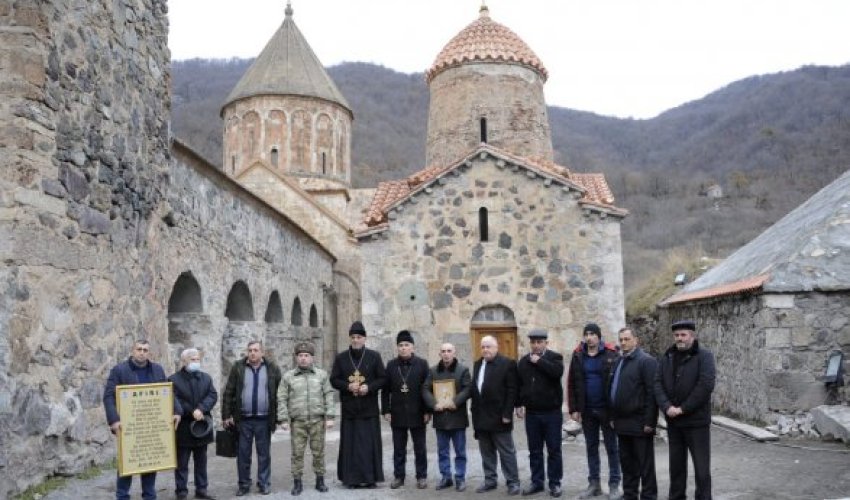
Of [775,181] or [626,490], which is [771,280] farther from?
[775,181]

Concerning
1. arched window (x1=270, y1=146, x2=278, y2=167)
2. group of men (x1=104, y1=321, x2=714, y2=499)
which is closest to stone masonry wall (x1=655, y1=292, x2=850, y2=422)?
group of men (x1=104, y1=321, x2=714, y2=499)

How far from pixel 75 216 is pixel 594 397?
15.9ft

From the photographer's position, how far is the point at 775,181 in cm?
5141

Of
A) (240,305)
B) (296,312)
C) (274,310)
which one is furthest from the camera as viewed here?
(296,312)

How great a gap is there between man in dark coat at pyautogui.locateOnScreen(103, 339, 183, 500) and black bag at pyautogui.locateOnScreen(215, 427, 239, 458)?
1.83 feet

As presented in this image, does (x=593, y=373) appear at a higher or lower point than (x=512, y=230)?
lower

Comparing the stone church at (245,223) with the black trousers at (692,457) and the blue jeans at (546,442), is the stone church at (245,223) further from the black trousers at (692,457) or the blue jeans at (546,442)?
the black trousers at (692,457)

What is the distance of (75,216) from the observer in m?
6.62

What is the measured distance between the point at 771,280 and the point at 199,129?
52015mm

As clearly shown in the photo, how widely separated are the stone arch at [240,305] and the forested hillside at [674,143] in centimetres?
2605

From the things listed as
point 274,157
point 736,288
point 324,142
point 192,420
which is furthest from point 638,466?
point 324,142

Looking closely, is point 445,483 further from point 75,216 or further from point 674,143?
point 674,143

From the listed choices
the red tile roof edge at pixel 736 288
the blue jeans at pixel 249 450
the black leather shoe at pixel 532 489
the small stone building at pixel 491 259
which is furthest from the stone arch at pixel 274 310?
the black leather shoe at pixel 532 489

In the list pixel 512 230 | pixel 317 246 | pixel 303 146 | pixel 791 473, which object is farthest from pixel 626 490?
pixel 303 146
